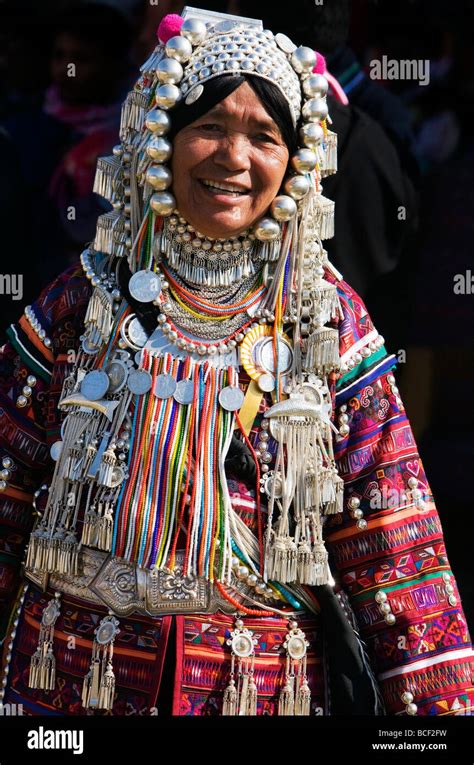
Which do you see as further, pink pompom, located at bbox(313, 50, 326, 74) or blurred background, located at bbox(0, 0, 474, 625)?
blurred background, located at bbox(0, 0, 474, 625)

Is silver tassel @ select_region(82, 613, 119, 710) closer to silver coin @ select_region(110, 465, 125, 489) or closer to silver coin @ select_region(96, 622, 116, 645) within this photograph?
silver coin @ select_region(96, 622, 116, 645)

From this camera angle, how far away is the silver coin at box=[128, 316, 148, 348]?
9.61 feet

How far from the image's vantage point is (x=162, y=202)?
2.88 m

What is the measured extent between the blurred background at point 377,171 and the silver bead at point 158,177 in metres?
1.63

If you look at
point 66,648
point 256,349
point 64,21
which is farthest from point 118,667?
point 64,21

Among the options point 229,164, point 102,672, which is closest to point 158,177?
point 229,164

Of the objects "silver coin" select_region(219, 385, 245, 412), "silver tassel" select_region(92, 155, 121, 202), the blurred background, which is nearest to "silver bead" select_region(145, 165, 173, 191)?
"silver tassel" select_region(92, 155, 121, 202)

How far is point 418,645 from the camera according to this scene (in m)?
2.90

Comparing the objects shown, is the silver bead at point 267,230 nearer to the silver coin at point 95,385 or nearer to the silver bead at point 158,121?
the silver bead at point 158,121

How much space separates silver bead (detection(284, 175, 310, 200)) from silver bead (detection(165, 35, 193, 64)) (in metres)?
0.34

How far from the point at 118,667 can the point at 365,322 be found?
0.92 m

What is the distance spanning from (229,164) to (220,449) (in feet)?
1.93

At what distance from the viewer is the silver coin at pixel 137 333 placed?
293 cm

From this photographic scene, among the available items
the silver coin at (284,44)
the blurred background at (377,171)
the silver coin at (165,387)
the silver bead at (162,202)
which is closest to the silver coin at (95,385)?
the silver coin at (165,387)
